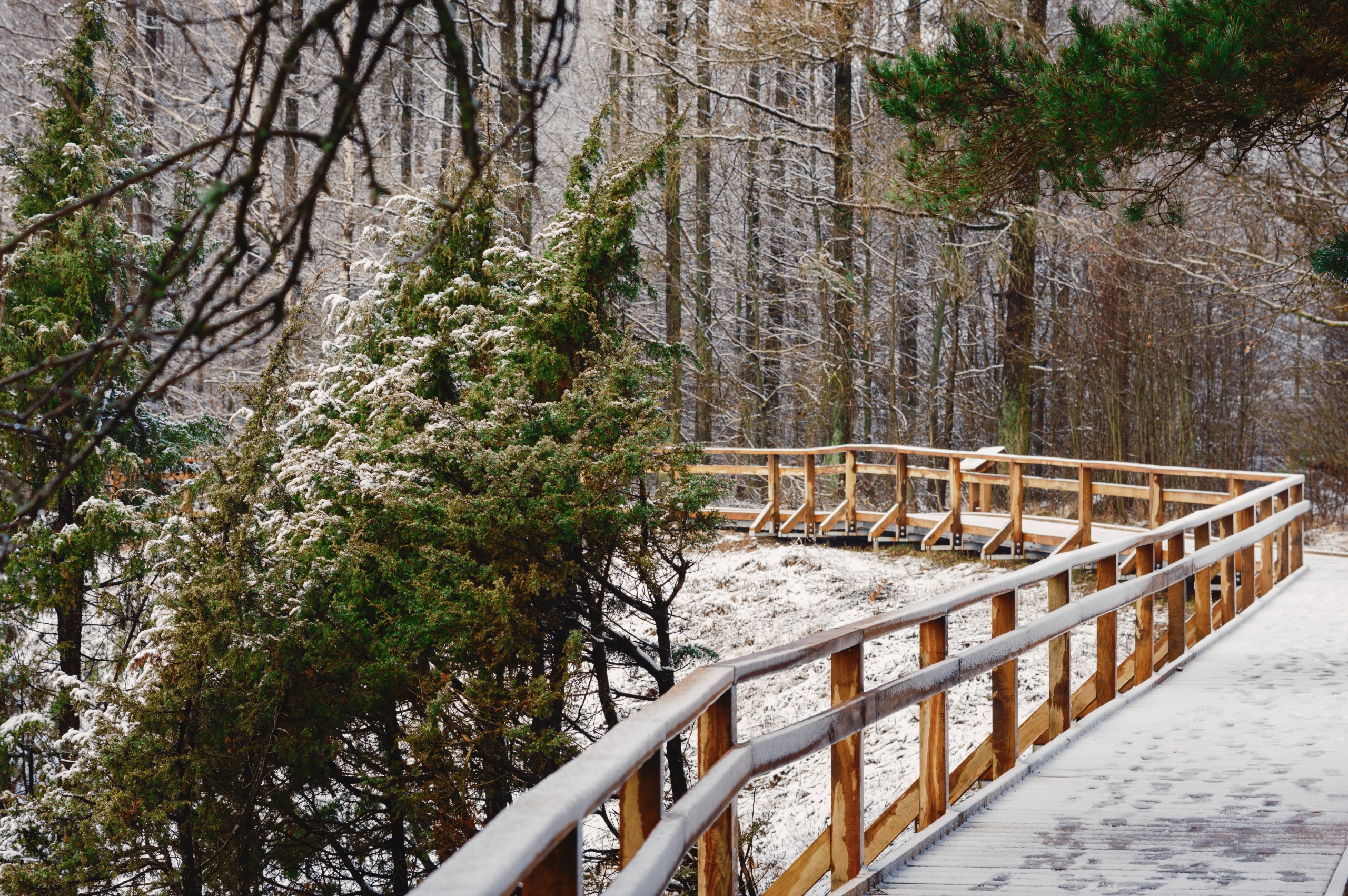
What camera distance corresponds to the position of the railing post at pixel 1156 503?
1397 centimetres

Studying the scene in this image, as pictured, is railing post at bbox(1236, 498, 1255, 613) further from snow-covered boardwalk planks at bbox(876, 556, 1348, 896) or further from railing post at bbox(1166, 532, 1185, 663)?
snow-covered boardwalk planks at bbox(876, 556, 1348, 896)

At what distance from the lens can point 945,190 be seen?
7.98m

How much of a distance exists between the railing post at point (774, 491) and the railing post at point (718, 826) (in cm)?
1648

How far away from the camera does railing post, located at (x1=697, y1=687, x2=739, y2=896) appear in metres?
3.07

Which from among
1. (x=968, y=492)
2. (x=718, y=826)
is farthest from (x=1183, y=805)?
(x=968, y=492)

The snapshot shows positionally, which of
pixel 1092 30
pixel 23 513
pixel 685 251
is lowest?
pixel 23 513

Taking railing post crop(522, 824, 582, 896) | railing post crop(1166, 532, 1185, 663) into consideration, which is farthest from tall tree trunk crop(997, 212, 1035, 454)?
railing post crop(522, 824, 582, 896)

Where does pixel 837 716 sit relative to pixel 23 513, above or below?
below

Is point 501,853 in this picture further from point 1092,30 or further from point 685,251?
point 685,251

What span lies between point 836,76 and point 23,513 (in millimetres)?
20936

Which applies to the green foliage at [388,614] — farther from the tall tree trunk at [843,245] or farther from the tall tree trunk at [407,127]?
the tall tree trunk at [407,127]

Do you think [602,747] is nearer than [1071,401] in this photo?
Yes

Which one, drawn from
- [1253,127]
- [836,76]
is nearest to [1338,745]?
[1253,127]

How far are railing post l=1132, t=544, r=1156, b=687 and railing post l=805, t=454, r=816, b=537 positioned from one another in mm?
11224
